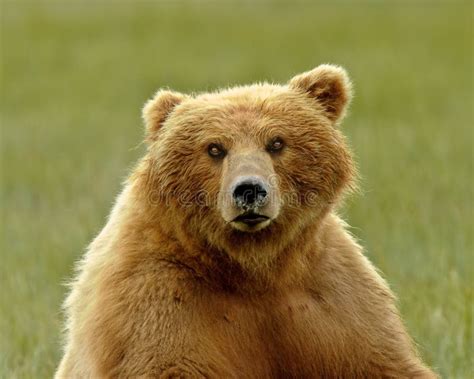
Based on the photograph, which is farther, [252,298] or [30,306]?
[30,306]

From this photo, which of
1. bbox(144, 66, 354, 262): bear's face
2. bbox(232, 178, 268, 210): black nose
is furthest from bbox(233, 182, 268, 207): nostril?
bbox(144, 66, 354, 262): bear's face

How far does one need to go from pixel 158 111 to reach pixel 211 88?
936 cm

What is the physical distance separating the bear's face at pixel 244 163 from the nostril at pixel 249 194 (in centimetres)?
12

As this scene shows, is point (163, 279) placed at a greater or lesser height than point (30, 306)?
greater

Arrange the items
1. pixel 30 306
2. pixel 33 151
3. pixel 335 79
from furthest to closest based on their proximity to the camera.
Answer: pixel 33 151 → pixel 30 306 → pixel 335 79

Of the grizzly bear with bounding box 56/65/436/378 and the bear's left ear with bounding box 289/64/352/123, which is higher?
the bear's left ear with bounding box 289/64/352/123

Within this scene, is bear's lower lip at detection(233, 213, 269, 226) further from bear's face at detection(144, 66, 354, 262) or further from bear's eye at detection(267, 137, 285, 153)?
bear's eye at detection(267, 137, 285, 153)

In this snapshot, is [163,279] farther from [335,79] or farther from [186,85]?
[186,85]

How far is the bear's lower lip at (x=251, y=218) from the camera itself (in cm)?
453

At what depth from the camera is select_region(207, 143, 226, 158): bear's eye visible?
4.80m

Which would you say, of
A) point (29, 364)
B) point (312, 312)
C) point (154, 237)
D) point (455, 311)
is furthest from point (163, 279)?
point (455, 311)

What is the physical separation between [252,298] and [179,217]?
17.6 inches

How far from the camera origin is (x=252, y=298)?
16.1 ft

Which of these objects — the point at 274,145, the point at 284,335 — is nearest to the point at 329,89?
the point at 274,145
